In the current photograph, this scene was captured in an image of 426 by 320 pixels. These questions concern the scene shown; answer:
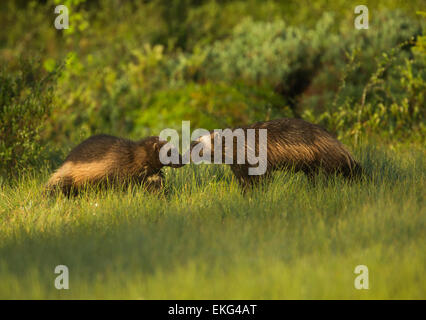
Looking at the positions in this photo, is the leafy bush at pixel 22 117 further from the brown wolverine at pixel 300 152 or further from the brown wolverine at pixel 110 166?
the brown wolverine at pixel 300 152

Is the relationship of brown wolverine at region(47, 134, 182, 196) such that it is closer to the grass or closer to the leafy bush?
the grass

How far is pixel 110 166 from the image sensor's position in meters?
6.45

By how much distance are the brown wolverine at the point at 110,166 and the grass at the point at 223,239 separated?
0.69 ft

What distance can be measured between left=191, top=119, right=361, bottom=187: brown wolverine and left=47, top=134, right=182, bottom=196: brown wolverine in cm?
87

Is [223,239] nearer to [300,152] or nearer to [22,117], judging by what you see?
[300,152]

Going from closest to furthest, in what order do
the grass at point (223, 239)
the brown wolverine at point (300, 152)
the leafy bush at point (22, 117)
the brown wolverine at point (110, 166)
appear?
1. the grass at point (223, 239)
2. the brown wolverine at point (300, 152)
3. the brown wolverine at point (110, 166)
4. the leafy bush at point (22, 117)

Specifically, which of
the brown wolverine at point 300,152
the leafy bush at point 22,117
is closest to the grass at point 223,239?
the brown wolverine at point 300,152

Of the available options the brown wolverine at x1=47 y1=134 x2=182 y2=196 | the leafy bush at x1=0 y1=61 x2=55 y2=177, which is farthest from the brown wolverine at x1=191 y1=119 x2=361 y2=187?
the leafy bush at x1=0 y1=61 x2=55 y2=177

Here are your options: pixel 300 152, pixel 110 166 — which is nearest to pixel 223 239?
pixel 300 152

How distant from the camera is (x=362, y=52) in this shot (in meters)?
10.9

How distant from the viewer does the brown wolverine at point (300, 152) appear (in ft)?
20.5

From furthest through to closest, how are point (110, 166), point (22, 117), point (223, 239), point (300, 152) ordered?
1. point (22, 117)
2. point (110, 166)
3. point (300, 152)
4. point (223, 239)

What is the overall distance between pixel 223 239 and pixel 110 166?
2.21 meters
